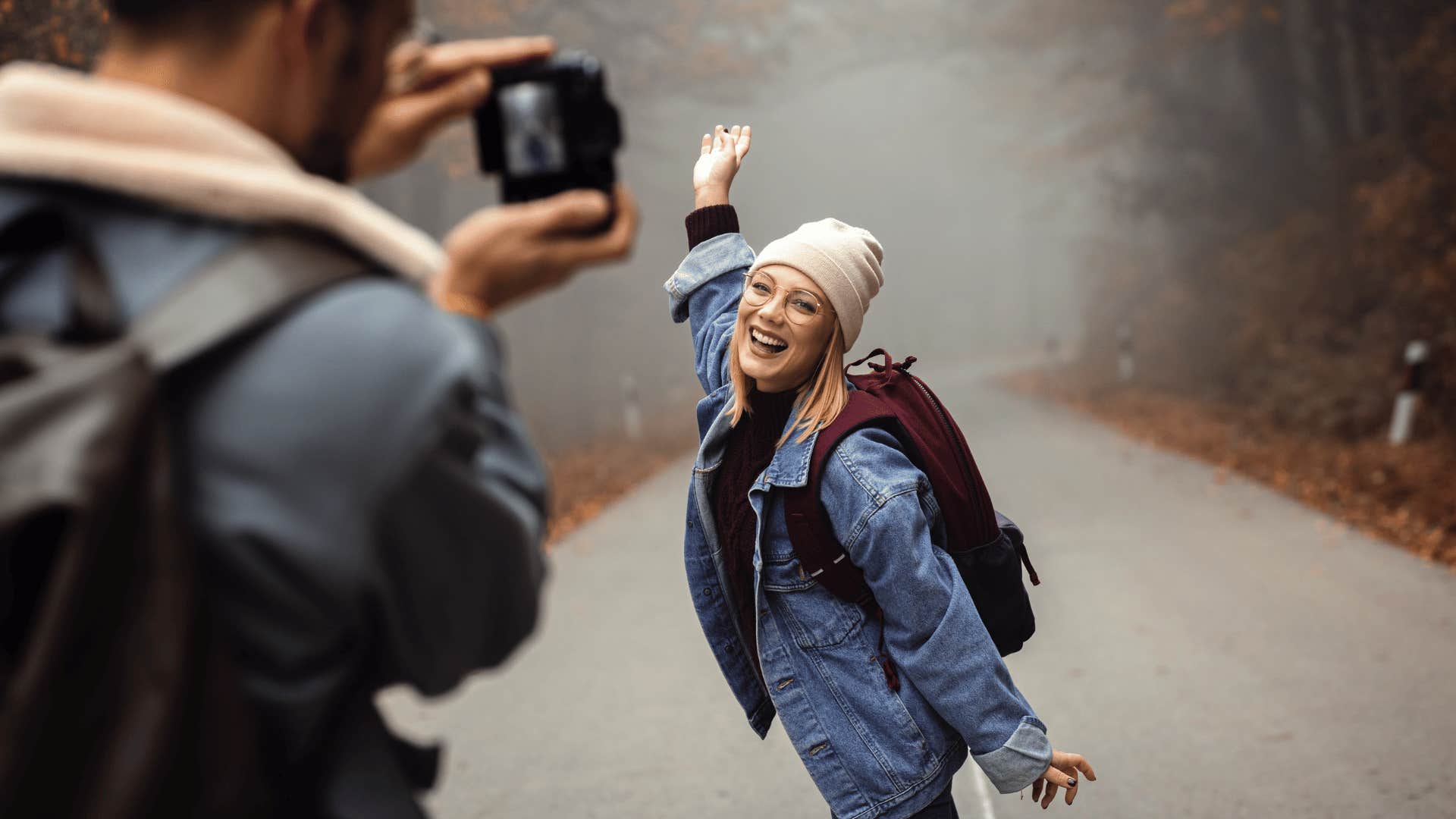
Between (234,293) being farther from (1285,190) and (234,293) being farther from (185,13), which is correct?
(1285,190)

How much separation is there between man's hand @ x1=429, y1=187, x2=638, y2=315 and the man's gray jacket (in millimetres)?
79

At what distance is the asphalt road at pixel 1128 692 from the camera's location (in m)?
4.12

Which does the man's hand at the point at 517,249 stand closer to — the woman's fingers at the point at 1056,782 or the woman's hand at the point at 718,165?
the woman's hand at the point at 718,165

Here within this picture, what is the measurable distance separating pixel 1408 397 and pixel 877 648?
9283 millimetres

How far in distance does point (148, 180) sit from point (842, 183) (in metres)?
43.3

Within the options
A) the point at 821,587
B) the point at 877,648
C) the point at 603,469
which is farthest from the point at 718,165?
the point at 603,469

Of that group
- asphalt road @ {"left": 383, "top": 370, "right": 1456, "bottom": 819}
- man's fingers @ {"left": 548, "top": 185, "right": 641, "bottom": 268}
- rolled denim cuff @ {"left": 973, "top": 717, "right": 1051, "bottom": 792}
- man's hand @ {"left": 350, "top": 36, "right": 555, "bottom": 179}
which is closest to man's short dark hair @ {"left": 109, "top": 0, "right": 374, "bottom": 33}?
man's hand @ {"left": 350, "top": 36, "right": 555, "bottom": 179}

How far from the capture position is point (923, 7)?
1945cm

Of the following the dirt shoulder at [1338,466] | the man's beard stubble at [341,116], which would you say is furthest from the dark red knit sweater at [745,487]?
the dirt shoulder at [1338,466]

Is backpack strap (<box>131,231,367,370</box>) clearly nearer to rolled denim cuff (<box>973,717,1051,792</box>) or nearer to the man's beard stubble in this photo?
the man's beard stubble

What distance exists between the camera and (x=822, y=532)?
2.44 m

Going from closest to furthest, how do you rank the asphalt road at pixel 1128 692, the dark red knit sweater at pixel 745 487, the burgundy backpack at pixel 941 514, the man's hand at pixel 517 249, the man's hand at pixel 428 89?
the man's hand at pixel 517 249 → the man's hand at pixel 428 89 → the burgundy backpack at pixel 941 514 → the dark red knit sweater at pixel 745 487 → the asphalt road at pixel 1128 692

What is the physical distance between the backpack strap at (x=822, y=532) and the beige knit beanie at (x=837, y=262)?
0.27 m

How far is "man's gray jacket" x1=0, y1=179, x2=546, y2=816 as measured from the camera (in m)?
1.03
